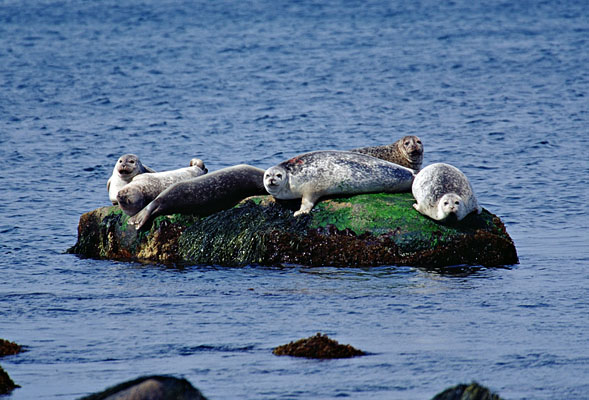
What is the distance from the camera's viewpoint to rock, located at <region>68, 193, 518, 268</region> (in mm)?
10156

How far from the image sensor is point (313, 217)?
10.4 meters

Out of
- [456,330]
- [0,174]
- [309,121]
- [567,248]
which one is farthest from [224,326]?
[309,121]

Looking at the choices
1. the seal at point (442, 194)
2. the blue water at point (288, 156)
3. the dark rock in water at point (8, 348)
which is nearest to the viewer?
the blue water at point (288, 156)

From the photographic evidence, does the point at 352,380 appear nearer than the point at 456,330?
Yes

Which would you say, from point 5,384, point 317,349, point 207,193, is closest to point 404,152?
point 207,193

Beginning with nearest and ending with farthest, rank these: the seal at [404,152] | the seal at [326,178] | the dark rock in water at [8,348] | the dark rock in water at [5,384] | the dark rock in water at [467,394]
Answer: the dark rock in water at [467,394], the dark rock in water at [5,384], the dark rock in water at [8,348], the seal at [326,178], the seal at [404,152]

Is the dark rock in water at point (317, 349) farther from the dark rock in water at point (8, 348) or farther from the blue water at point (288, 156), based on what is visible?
the dark rock in water at point (8, 348)

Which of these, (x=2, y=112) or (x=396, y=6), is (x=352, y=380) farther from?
(x=396, y=6)

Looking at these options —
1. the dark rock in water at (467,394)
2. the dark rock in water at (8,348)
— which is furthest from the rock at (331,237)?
the dark rock in water at (467,394)

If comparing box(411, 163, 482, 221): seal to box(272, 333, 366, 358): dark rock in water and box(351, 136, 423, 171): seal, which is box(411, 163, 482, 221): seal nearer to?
box(351, 136, 423, 171): seal

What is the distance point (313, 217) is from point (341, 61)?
22.6 meters

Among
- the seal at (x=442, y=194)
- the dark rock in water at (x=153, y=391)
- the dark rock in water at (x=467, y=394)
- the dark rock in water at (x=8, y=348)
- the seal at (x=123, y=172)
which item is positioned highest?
the seal at (x=123, y=172)

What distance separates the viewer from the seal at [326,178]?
10.4 m

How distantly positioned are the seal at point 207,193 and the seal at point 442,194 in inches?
66.9
